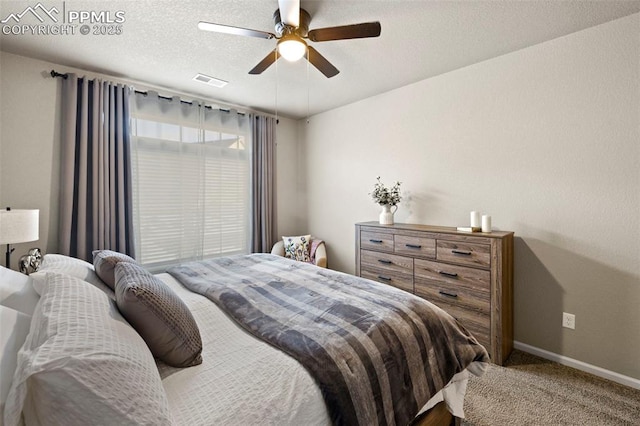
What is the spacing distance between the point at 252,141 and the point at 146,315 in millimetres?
3332

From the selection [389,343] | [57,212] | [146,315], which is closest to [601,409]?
[389,343]

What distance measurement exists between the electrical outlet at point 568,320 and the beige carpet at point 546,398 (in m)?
0.33

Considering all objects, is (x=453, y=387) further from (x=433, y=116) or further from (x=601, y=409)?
(x=433, y=116)

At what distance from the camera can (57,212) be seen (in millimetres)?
2707

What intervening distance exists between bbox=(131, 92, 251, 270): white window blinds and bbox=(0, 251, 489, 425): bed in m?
1.63

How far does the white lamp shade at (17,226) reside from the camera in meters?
1.92

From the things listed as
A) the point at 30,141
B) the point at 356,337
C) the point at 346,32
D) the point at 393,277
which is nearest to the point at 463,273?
the point at 393,277

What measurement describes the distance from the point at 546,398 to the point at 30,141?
4.66 m

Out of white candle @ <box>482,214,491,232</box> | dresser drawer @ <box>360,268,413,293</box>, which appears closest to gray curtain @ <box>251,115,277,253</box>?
dresser drawer @ <box>360,268,413,293</box>

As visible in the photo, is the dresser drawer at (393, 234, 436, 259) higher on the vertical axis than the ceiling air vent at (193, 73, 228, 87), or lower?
lower

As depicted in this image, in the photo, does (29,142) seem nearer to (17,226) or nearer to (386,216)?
(17,226)

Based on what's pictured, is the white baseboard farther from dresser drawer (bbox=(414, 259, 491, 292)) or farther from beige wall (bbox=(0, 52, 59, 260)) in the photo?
beige wall (bbox=(0, 52, 59, 260))

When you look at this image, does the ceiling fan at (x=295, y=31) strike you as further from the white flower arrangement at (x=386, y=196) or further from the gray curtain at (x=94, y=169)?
the gray curtain at (x=94, y=169)

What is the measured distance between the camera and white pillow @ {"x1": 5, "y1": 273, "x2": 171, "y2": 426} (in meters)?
0.58
